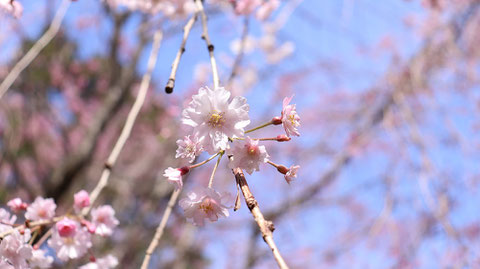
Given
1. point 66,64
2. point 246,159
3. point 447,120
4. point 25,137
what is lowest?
point 246,159

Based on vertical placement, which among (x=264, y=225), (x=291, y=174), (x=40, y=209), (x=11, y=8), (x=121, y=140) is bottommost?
(x=264, y=225)

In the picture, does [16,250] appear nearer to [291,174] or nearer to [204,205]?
[204,205]

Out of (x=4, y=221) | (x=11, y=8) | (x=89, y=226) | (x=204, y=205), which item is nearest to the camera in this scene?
(x=204, y=205)

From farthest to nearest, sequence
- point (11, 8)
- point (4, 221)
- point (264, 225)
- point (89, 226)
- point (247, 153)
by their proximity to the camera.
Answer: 1. point (11, 8)
2. point (89, 226)
3. point (4, 221)
4. point (247, 153)
5. point (264, 225)

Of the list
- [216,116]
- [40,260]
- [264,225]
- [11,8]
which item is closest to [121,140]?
[40,260]

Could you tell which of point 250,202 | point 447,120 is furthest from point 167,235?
point 250,202

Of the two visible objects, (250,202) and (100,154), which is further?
(100,154)

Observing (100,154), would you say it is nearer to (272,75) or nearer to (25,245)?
(272,75)

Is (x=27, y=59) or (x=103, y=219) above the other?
(x=27, y=59)
